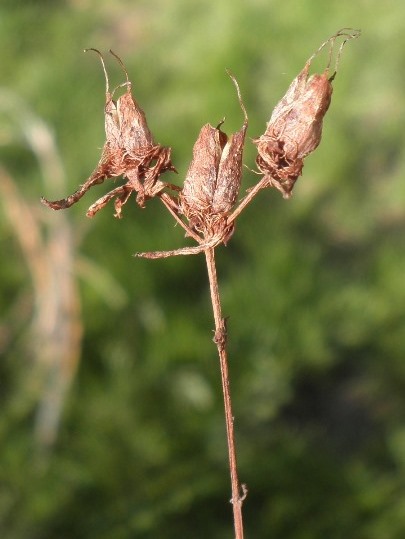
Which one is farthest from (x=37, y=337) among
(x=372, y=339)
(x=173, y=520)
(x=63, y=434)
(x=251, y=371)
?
(x=372, y=339)

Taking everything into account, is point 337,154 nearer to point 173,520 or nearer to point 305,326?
point 305,326

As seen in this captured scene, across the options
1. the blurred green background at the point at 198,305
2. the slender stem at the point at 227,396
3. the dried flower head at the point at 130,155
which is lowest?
the slender stem at the point at 227,396

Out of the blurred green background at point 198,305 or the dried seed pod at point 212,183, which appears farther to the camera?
the blurred green background at point 198,305

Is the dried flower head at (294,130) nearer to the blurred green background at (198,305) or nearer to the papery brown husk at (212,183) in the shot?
the papery brown husk at (212,183)

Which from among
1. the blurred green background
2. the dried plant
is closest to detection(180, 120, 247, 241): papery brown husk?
the dried plant

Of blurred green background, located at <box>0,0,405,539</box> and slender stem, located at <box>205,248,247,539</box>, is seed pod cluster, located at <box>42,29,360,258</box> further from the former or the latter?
blurred green background, located at <box>0,0,405,539</box>

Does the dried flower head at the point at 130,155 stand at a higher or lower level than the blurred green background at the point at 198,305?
lower

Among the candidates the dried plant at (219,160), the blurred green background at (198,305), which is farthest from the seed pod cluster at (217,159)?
the blurred green background at (198,305)
